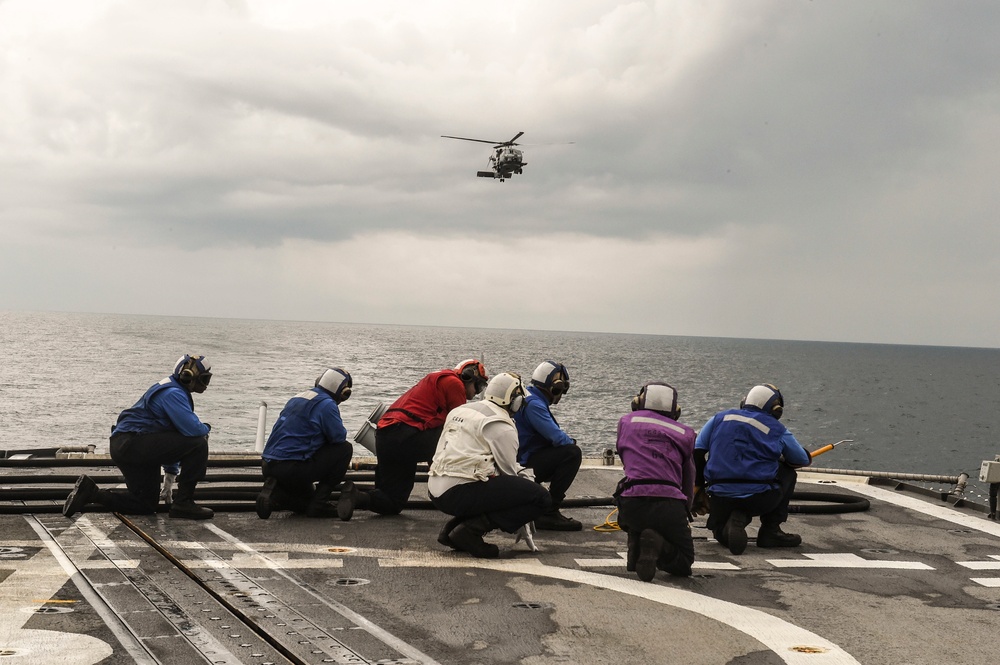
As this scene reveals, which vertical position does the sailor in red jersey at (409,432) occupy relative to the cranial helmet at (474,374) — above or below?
below

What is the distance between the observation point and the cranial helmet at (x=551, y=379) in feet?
33.2

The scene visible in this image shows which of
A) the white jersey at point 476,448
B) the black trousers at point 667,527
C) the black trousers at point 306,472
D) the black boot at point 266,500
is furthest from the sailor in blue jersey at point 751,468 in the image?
the black boot at point 266,500

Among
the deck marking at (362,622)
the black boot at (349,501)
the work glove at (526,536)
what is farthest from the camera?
the black boot at (349,501)

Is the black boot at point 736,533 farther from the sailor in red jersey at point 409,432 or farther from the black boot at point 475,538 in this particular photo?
the sailor in red jersey at point 409,432

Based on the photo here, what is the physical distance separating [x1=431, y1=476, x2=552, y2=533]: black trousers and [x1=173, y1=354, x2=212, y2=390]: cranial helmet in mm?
3044

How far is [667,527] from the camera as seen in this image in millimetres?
7746

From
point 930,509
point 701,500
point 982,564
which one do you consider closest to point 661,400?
point 701,500

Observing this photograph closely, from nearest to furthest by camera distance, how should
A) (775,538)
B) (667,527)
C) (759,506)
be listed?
(667,527) → (759,506) → (775,538)

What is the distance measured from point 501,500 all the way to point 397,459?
2206mm

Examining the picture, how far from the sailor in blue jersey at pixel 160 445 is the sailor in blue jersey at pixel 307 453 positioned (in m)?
0.71

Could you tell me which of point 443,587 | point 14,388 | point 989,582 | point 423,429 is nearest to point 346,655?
point 443,587

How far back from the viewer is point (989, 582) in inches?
316

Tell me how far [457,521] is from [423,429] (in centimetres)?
182

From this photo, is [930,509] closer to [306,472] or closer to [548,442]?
[548,442]
